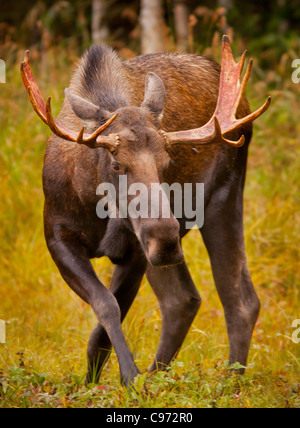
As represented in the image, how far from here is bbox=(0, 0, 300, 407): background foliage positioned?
424cm

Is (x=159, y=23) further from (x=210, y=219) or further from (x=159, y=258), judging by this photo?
(x=159, y=258)

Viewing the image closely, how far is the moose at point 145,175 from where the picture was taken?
4207 millimetres

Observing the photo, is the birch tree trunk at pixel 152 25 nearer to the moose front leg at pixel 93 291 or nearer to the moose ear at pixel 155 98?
the moose ear at pixel 155 98

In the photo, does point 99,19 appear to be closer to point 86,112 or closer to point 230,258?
point 230,258

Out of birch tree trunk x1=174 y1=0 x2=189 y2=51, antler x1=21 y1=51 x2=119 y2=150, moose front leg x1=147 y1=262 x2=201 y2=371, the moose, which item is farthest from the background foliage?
antler x1=21 y1=51 x2=119 y2=150

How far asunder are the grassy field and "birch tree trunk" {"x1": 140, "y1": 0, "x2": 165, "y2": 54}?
1121 millimetres

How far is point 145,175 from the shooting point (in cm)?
409

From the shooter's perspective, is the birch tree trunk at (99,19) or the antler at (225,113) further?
the birch tree trunk at (99,19)

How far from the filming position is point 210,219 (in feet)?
18.0

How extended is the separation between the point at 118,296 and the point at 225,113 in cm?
140

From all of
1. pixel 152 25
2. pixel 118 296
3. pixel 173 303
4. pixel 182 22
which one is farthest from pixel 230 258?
pixel 182 22

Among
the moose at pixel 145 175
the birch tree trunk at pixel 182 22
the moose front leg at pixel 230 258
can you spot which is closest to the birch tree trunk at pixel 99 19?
the birch tree trunk at pixel 182 22
